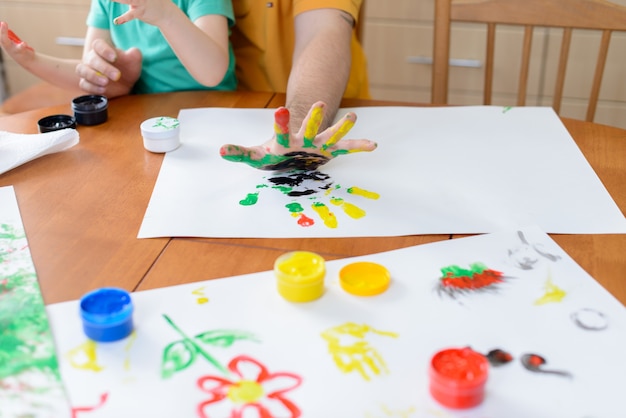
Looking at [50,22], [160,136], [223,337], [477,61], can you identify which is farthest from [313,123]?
[50,22]

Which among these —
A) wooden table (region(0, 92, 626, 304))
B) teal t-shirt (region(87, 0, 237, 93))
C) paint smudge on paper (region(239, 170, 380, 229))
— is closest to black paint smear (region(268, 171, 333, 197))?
paint smudge on paper (region(239, 170, 380, 229))

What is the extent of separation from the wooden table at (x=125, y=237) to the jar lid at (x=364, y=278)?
4 centimetres

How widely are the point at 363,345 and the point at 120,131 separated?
2.09ft

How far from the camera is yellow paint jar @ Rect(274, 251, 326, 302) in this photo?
0.65 m

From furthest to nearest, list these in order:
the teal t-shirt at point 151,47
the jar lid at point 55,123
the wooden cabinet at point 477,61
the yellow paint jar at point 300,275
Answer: the wooden cabinet at point 477,61 < the teal t-shirt at point 151,47 < the jar lid at point 55,123 < the yellow paint jar at point 300,275

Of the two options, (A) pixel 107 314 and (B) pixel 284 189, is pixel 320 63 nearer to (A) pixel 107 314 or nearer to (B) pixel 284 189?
(B) pixel 284 189

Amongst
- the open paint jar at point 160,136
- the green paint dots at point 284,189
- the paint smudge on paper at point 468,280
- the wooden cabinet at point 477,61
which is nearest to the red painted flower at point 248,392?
the paint smudge on paper at point 468,280

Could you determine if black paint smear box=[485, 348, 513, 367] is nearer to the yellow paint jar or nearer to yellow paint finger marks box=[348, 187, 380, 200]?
the yellow paint jar

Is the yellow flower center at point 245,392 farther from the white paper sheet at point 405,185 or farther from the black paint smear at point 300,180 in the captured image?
the black paint smear at point 300,180

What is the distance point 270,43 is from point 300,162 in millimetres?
561

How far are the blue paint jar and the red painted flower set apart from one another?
97 millimetres

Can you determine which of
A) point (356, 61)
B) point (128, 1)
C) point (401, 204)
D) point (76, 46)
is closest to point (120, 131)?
point (128, 1)

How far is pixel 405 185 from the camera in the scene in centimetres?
89

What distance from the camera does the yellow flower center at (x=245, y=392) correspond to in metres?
0.55
